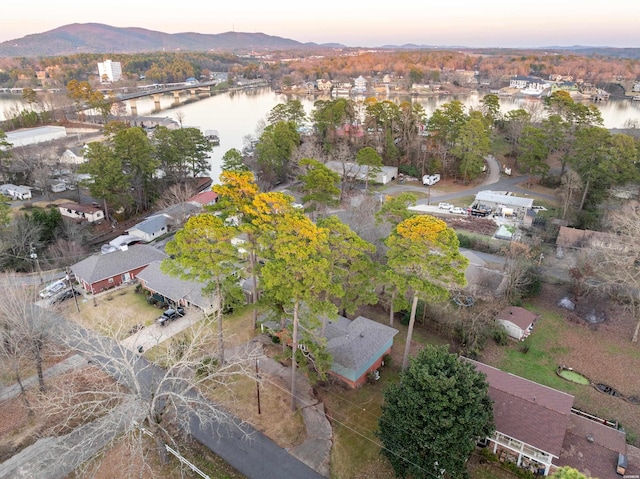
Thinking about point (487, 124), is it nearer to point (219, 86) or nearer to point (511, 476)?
point (511, 476)

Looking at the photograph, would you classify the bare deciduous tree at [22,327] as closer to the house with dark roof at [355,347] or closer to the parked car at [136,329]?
the parked car at [136,329]

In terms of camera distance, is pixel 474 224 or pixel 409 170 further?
pixel 409 170

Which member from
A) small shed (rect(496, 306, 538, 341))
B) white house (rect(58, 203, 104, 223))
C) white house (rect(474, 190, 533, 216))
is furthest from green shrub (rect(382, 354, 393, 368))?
white house (rect(58, 203, 104, 223))

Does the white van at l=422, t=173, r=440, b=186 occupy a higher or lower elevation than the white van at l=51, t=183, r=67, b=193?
higher

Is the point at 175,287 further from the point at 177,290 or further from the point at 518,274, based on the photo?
the point at 518,274

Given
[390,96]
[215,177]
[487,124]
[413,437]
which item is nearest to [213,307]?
[413,437]

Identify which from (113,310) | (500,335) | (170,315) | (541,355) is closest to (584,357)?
(541,355)

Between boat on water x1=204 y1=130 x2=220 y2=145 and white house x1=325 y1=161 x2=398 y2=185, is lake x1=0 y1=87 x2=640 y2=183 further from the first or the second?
white house x1=325 y1=161 x2=398 y2=185
